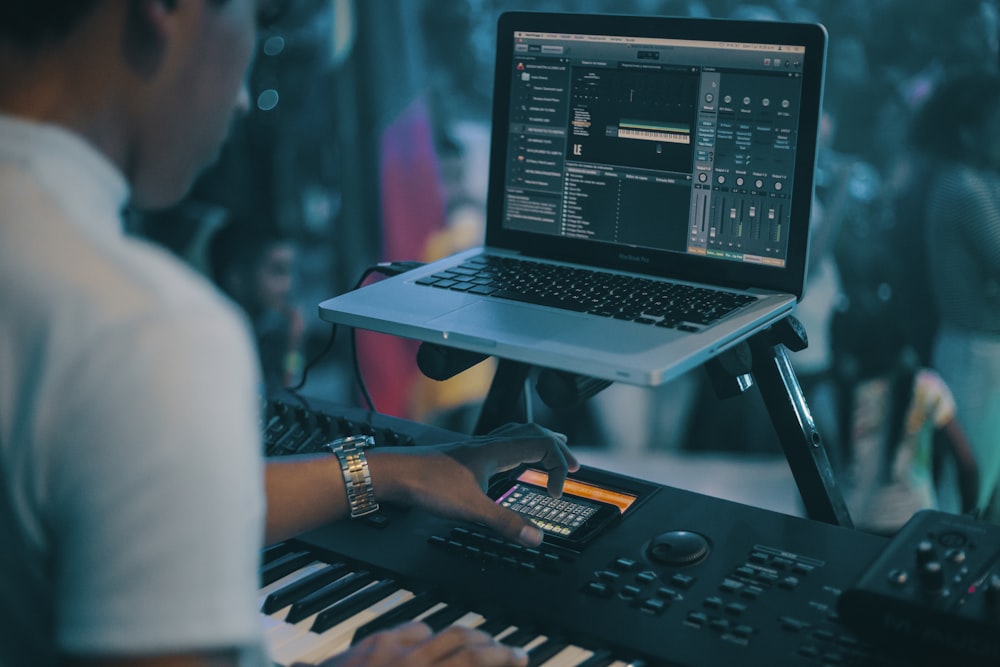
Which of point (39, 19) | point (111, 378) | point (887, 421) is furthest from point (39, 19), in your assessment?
point (887, 421)

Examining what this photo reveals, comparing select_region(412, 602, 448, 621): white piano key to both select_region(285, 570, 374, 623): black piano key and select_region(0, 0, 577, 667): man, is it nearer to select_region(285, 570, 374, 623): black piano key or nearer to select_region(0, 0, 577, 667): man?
select_region(285, 570, 374, 623): black piano key

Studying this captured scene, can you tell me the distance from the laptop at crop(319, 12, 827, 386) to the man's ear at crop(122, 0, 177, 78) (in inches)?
23.4

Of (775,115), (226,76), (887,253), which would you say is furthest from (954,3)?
(226,76)

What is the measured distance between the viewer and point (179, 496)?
57 centimetres

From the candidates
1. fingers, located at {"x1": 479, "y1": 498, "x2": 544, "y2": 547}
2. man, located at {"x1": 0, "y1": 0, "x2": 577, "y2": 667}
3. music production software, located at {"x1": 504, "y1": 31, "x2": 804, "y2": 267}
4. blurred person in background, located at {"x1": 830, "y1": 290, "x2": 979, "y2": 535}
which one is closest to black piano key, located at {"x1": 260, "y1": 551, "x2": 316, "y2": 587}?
fingers, located at {"x1": 479, "y1": 498, "x2": 544, "y2": 547}

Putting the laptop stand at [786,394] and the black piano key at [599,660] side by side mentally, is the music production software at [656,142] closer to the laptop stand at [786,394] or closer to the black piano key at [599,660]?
the laptop stand at [786,394]

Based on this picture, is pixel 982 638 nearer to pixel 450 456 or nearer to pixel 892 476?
pixel 450 456

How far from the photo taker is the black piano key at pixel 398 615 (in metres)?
1.08

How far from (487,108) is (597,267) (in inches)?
86.1

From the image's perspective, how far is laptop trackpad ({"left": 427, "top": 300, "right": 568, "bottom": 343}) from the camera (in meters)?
1.21

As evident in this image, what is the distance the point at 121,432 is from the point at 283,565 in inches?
Answer: 27.3

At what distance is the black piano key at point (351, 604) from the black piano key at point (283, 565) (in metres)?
0.10

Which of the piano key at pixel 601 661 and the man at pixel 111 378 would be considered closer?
the man at pixel 111 378

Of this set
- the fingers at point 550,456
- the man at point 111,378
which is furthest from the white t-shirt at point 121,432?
the fingers at point 550,456
